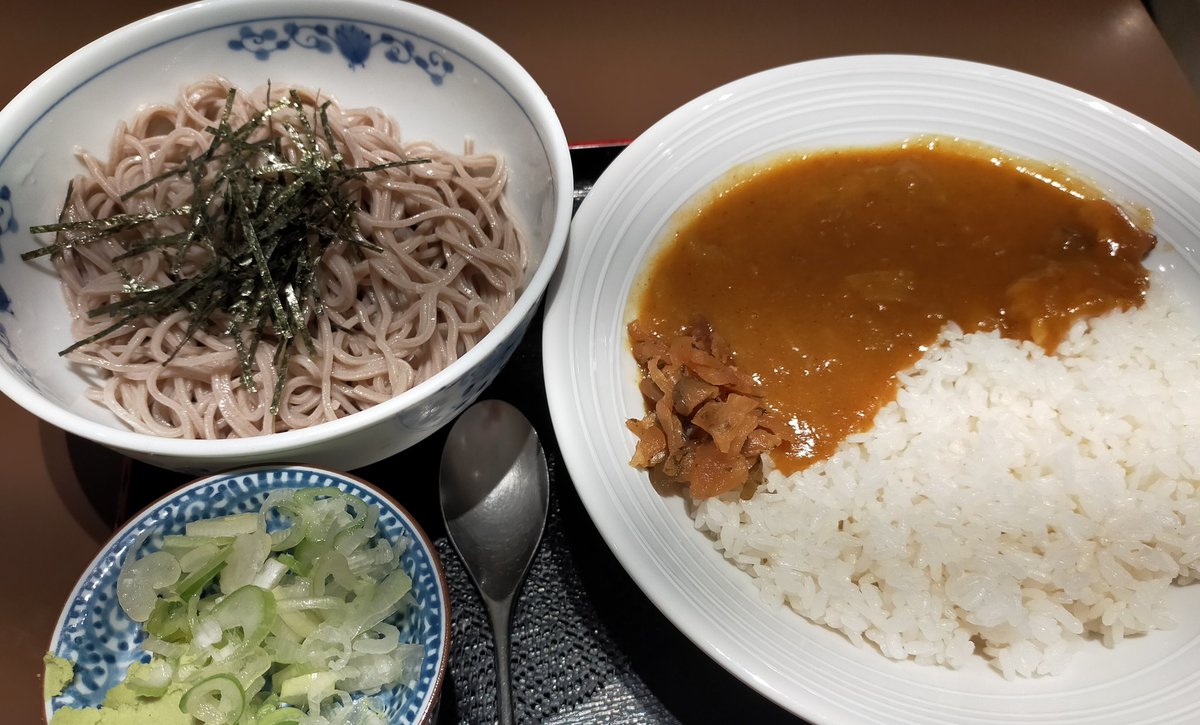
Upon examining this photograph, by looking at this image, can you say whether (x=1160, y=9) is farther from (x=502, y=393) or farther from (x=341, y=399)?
(x=341, y=399)

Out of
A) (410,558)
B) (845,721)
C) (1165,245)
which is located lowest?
(845,721)

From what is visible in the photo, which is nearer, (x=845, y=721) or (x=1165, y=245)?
(x=845, y=721)

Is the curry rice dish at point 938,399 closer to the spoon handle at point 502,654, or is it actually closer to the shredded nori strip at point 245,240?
the spoon handle at point 502,654

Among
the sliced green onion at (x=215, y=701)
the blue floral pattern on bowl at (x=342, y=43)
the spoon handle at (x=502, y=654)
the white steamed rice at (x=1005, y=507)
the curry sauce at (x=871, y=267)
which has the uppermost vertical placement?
the blue floral pattern on bowl at (x=342, y=43)

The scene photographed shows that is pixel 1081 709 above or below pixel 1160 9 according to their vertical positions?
below

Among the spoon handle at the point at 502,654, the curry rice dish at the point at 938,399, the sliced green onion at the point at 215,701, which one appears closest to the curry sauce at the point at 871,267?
the curry rice dish at the point at 938,399

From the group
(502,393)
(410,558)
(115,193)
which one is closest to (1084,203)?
(502,393)
